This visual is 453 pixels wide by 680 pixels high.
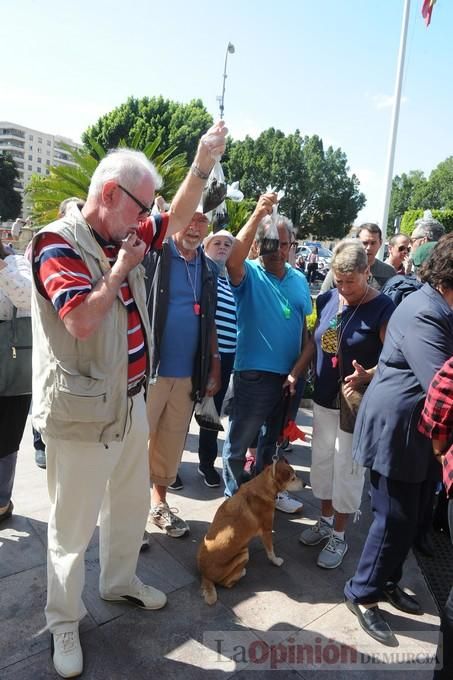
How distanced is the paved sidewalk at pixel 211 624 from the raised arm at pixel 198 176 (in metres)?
1.90

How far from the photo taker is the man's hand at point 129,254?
5.44 ft

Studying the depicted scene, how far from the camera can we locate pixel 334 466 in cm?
284

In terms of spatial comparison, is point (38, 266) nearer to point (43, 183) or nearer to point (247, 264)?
point (247, 264)

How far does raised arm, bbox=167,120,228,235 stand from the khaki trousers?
897mm

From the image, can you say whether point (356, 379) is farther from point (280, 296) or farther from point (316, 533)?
point (316, 533)

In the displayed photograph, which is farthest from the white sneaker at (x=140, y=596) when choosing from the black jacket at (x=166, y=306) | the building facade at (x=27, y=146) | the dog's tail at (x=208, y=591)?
the building facade at (x=27, y=146)

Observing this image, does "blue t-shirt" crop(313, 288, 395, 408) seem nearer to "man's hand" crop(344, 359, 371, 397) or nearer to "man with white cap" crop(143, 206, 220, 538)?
"man's hand" crop(344, 359, 371, 397)

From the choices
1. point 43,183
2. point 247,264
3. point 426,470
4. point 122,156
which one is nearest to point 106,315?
point 122,156

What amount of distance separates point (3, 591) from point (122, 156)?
7.16 ft

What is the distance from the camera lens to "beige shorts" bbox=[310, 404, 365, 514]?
2756mm

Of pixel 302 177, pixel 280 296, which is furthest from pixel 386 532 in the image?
pixel 302 177

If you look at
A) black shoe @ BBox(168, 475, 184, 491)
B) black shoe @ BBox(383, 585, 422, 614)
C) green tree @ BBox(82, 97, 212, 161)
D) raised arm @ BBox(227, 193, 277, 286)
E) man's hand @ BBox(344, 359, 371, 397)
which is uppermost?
green tree @ BBox(82, 97, 212, 161)

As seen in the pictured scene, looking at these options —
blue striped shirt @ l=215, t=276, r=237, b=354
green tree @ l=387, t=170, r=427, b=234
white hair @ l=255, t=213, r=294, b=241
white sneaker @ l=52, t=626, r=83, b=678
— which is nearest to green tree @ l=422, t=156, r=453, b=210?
green tree @ l=387, t=170, r=427, b=234

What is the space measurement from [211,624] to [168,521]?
0.84 metres
